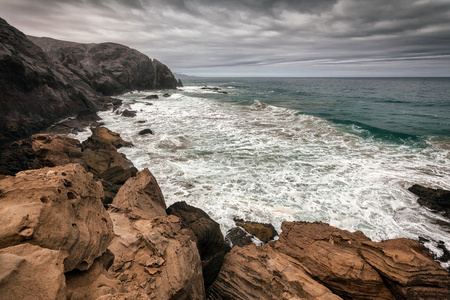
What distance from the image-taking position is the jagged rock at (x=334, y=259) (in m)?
4.03

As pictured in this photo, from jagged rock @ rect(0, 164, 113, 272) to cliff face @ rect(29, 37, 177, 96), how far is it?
138 feet

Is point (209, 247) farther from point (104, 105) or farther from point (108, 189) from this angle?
point (104, 105)

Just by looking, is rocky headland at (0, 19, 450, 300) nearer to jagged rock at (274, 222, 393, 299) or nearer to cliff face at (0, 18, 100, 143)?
jagged rock at (274, 222, 393, 299)

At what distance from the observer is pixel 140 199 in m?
5.81

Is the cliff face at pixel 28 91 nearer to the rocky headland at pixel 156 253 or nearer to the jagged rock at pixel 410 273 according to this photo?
the rocky headland at pixel 156 253

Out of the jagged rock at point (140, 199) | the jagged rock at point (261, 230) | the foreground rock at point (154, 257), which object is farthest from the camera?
the jagged rock at point (261, 230)

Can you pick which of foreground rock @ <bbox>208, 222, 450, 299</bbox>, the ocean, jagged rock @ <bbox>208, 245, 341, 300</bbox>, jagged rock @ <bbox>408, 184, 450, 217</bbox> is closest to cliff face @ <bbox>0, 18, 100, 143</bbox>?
the ocean

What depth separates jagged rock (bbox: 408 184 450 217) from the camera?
8.20 metres

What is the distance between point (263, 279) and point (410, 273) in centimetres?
266

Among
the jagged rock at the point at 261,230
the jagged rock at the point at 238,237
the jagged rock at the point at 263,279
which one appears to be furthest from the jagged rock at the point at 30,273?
the jagged rock at the point at 261,230

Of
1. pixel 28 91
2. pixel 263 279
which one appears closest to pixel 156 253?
pixel 263 279

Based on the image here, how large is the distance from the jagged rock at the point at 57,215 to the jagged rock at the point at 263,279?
255 cm

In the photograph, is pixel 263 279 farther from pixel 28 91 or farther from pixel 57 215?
pixel 28 91

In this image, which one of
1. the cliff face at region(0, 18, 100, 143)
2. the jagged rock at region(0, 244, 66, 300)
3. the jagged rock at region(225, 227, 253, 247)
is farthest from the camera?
the cliff face at region(0, 18, 100, 143)
